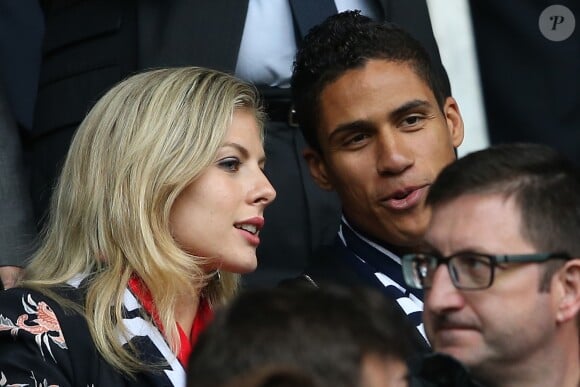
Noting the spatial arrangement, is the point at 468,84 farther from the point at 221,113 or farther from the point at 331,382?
the point at 331,382

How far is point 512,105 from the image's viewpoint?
5.05 m

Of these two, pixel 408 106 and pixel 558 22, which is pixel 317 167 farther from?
pixel 558 22

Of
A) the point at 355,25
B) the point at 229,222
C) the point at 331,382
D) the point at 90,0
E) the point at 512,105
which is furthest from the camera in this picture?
the point at 512,105

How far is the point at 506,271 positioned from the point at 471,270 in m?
0.06

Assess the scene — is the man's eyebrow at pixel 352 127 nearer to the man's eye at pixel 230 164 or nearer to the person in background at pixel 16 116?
the man's eye at pixel 230 164

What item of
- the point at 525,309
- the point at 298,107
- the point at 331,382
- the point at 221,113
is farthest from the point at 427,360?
the point at 298,107

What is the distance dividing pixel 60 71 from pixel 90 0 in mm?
231

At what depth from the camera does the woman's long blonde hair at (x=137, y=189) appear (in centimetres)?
352

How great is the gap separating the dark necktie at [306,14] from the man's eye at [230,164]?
0.66 metres

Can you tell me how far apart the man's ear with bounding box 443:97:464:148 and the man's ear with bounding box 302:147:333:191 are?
374 mm

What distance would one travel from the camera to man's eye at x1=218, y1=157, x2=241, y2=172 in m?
3.68

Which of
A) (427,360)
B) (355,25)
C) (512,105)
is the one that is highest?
(355,25)

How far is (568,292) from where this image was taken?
2668 mm

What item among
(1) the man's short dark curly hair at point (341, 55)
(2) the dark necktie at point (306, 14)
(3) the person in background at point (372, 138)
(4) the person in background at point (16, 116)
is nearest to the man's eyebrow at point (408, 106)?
(3) the person in background at point (372, 138)
